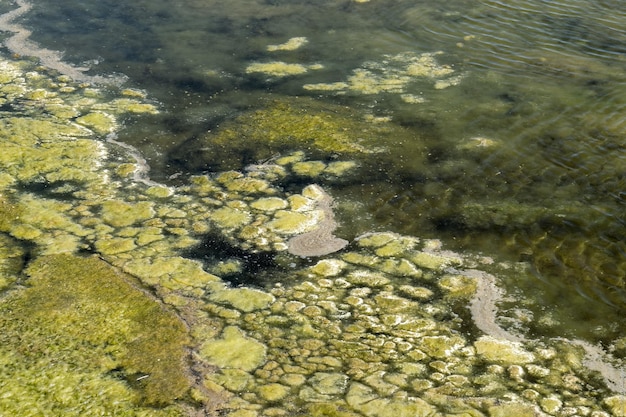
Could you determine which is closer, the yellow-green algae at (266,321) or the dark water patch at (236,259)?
the yellow-green algae at (266,321)

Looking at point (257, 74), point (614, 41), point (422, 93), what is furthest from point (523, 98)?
point (257, 74)

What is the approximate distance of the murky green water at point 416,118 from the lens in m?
5.55

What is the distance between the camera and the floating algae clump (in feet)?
13.9

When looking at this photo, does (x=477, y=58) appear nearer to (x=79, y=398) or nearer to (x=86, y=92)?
(x=86, y=92)

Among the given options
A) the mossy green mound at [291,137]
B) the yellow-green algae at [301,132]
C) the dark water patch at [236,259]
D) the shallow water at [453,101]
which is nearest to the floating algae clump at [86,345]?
the dark water patch at [236,259]

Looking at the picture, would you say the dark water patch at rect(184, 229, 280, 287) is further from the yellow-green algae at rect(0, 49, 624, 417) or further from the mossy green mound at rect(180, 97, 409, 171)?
the mossy green mound at rect(180, 97, 409, 171)

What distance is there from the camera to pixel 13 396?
13.9 ft

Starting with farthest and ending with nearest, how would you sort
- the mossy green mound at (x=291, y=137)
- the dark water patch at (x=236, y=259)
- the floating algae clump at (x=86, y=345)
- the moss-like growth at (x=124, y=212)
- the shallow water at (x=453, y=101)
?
the mossy green mound at (x=291, y=137) < the moss-like growth at (x=124, y=212) < the shallow water at (x=453, y=101) < the dark water patch at (x=236, y=259) < the floating algae clump at (x=86, y=345)

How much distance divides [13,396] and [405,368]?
2.29 meters

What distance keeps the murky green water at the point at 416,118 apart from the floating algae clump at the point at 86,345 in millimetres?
646

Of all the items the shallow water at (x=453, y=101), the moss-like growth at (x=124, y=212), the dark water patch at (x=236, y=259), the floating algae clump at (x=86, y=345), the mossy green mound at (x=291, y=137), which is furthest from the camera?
the mossy green mound at (x=291, y=137)

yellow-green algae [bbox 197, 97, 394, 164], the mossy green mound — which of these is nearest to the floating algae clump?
the mossy green mound

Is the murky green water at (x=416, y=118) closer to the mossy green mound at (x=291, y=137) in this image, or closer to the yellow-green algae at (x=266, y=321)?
the mossy green mound at (x=291, y=137)

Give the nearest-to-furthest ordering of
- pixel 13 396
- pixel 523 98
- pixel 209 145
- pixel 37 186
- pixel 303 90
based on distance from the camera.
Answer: pixel 13 396
pixel 37 186
pixel 209 145
pixel 523 98
pixel 303 90
